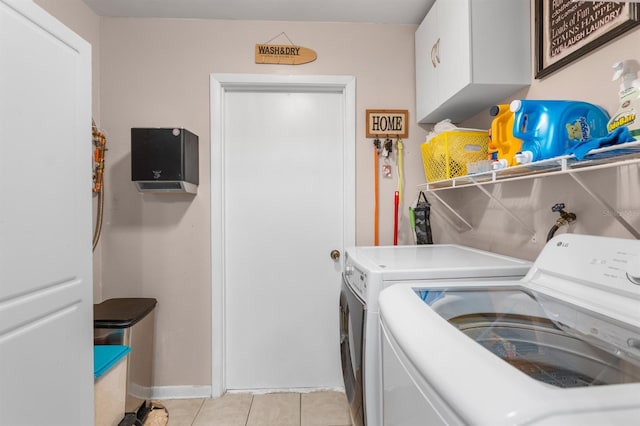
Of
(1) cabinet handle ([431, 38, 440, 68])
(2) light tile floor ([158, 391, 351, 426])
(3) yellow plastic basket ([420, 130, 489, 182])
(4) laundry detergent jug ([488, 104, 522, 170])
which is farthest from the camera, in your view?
(2) light tile floor ([158, 391, 351, 426])

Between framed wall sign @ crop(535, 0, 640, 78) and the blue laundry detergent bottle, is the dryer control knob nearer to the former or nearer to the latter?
the blue laundry detergent bottle

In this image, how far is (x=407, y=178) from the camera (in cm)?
212

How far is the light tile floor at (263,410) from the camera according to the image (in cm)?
182

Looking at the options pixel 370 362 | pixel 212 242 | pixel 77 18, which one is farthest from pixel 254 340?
pixel 77 18

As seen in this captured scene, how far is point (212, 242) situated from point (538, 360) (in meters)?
1.85

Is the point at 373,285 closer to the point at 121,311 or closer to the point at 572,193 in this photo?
the point at 572,193

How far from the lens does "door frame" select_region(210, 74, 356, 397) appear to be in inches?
80.2

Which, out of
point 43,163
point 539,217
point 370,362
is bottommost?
point 370,362

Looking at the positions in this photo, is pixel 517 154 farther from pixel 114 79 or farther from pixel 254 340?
pixel 114 79

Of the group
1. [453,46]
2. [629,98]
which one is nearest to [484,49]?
[453,46]

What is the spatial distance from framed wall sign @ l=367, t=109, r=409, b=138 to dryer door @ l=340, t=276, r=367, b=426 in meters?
1.07

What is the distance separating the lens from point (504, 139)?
49.4 inches

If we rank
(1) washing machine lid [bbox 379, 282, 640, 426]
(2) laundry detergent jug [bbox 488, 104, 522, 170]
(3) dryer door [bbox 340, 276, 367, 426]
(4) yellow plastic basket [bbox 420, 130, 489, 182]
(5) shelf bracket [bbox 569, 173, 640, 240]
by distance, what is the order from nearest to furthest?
(1) washing machine lid [bbox 379, 282, 640, 426], (5) shelf bracket [bbox 569, 173, 640, 240], (2) laundry detergent jug [bbox 488, 104, 522, 170], (3) dryer door [bbox 340, 276, 367, 426], (4) yellow plastic basket [bbox 420, 130, 489, 182]

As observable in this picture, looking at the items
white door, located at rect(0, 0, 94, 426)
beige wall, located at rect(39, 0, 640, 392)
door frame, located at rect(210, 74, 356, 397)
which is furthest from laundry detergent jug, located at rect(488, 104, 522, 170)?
white door, located at rect(0, 0, 94, 426)
